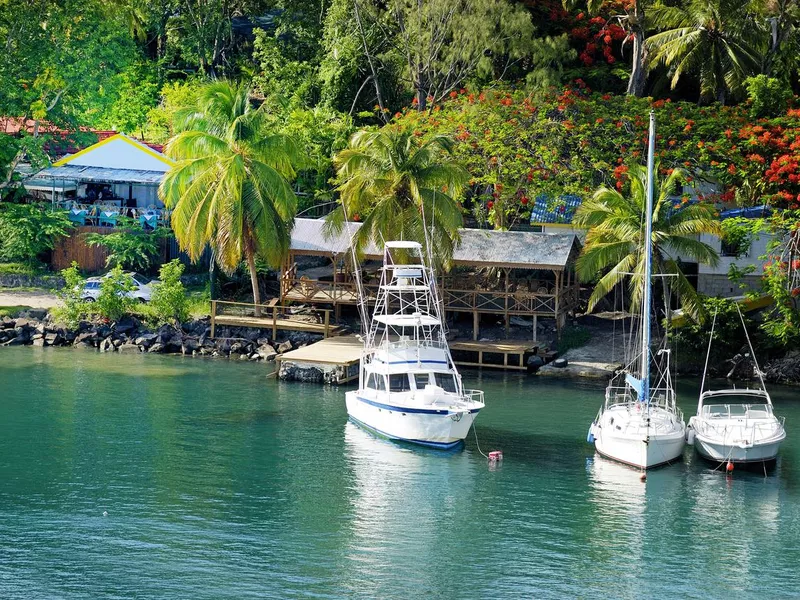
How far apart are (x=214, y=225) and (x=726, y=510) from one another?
2662cm

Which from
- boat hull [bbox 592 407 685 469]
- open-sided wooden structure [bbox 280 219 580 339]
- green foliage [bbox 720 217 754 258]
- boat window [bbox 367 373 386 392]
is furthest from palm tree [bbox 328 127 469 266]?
boat hull [bbox 592 407 685 469]

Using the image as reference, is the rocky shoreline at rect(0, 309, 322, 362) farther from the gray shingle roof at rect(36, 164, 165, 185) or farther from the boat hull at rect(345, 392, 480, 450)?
the boat hull at rect(345, 392, 480, 450)

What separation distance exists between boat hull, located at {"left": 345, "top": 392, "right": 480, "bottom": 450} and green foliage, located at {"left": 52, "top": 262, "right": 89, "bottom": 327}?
64.6 ft

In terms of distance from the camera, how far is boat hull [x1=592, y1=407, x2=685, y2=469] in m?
36.7

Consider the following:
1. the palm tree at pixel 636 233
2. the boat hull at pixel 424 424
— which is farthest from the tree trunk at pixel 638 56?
the boat hull at pixel 424 424

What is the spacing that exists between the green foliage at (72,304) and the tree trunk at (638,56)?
25.7 metres

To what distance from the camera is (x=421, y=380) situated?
39.9 meters

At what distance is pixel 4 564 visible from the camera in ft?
94.4

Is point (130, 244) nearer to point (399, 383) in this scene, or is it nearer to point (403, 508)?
point (399, 383)

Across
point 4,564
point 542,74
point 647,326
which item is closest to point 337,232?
point 542,74

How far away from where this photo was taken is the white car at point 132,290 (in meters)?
56.1

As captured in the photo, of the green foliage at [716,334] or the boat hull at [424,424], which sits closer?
the boat hull at [424,424]

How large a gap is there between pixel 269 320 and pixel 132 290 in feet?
21.4

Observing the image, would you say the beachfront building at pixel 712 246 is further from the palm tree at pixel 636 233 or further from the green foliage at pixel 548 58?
the green foliage at pixel 548 58
